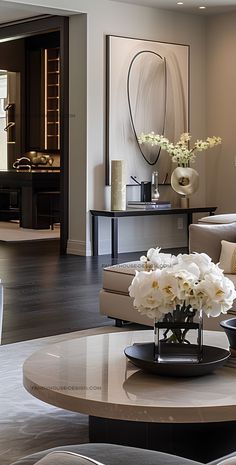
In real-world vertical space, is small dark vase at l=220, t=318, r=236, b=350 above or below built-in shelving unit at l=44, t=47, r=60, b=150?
below

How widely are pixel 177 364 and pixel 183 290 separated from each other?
0.83 ft

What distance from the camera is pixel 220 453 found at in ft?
9.68

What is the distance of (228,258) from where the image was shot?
5086 mm

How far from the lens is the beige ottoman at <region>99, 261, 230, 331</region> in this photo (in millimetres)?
5082

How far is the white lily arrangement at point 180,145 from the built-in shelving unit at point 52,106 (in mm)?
4696

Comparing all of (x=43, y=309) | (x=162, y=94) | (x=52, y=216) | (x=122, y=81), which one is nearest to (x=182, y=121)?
→ (x=162, y=94)

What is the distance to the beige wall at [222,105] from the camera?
376 inches

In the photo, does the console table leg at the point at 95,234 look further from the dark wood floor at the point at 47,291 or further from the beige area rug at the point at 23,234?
the beige area rug at the point at 23,234

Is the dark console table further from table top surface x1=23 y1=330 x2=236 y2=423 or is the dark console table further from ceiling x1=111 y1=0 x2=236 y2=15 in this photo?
table top surface x1=23 y1=330 x2=236 y2=423

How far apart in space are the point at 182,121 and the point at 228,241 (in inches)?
183

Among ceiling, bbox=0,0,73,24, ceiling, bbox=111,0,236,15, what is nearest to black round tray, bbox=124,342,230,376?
ceiling, bbox=0,0,73,24

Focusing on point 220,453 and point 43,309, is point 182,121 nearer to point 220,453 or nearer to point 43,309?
point 43,309

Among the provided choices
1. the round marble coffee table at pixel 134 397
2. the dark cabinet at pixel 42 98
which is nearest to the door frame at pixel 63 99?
the dark cabinet at pixel 42 98

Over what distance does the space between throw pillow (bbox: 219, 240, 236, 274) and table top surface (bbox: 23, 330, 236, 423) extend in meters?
2.04
